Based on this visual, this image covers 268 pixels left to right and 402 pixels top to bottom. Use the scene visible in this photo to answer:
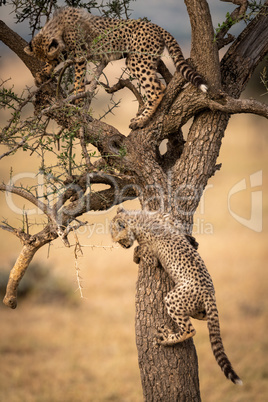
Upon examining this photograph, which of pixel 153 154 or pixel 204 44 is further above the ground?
pixel 204 44

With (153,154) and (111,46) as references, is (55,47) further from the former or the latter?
(153,154)

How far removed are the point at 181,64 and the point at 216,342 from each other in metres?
2.14

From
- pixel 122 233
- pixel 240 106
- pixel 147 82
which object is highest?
pixel 147 82

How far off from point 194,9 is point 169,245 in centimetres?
187

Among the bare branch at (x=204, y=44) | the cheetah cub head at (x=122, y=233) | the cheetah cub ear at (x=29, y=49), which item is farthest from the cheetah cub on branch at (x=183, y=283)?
the cheetah cub ear at (x=29, y=49)

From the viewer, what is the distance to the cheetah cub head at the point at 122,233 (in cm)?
427

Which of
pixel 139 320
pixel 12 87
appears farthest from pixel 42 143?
pixel 139 320

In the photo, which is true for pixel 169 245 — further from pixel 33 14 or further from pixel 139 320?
pixel 33 14

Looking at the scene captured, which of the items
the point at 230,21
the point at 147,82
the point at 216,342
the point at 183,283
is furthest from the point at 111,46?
the point at 216,342

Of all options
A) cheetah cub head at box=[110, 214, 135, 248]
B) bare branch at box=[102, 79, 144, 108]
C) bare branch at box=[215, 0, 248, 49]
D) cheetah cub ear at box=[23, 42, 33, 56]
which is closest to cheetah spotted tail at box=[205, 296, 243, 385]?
cheetah cub head at box=[110, 214, 135, 248]

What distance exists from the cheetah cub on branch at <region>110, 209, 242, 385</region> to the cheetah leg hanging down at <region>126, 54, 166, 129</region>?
0.87m

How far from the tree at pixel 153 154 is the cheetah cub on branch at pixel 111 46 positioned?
0.10 metres

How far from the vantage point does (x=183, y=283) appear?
12.1ft

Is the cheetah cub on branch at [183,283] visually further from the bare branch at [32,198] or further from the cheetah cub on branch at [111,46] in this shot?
the cheetah cub on branch at [111,46]
